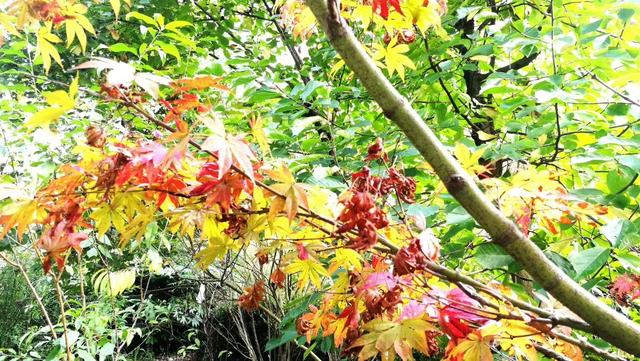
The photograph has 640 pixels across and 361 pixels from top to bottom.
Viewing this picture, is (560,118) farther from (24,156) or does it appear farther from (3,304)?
(3,304)

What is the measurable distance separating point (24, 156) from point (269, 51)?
1.64 metres

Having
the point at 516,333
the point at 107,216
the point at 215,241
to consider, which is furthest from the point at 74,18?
the point at 516,333

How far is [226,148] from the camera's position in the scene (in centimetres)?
57

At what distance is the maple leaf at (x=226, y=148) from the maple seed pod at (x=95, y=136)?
22 centimetres

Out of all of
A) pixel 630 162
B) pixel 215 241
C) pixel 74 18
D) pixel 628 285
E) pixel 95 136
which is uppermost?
pixel 74 18

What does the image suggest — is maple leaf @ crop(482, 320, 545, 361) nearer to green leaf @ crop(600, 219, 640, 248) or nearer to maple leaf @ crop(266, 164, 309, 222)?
green leaf @ crop(600, 219, 640, 248)

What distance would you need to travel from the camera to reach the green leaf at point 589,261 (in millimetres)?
731

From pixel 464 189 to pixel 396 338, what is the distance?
38cm

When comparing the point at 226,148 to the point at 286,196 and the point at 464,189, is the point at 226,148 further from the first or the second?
the point at 464,189

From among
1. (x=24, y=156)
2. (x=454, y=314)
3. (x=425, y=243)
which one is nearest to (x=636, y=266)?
(x=454, y=314)

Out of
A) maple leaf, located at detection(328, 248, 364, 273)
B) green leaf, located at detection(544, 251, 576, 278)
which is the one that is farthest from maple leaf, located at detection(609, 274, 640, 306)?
maple leaf, located at detection(328, 248, 364, 273)

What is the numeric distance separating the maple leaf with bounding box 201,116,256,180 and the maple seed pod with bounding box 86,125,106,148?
0.72 ft

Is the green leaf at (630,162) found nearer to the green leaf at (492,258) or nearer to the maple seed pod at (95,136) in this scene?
the green leaf at (492,258)

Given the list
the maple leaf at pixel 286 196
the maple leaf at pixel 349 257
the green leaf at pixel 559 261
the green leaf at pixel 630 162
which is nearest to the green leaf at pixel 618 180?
the green leaf at pixel 630 162
